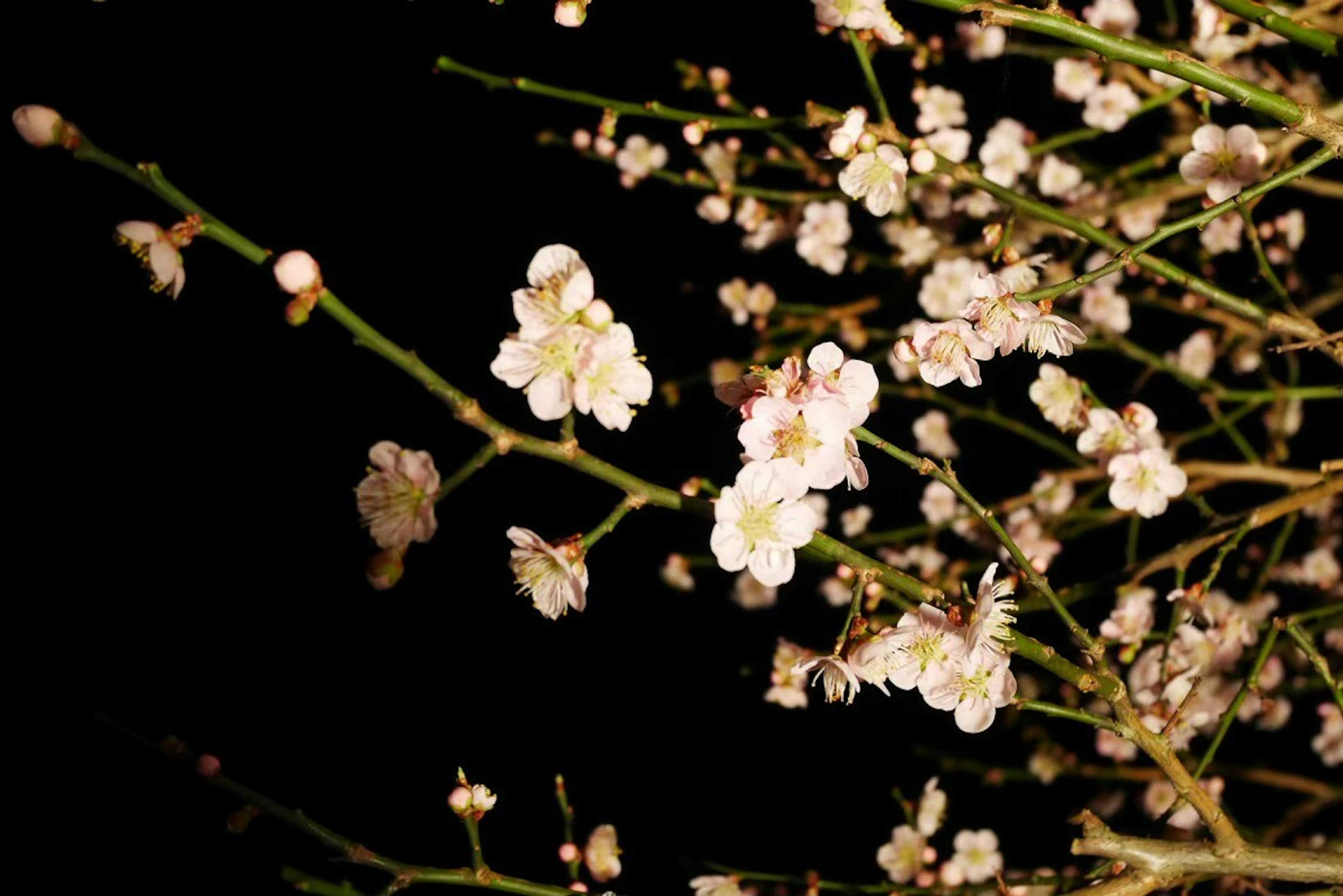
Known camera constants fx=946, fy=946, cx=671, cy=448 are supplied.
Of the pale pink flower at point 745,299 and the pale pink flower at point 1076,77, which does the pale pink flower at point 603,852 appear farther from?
the pale pink flower at point 1076,77

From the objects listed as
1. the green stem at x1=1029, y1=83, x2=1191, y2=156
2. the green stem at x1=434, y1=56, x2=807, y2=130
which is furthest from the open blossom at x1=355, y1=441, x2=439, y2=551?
the green stem at x1=1029, y1=83, x2=1191, y2=156

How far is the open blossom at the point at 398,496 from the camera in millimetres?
817

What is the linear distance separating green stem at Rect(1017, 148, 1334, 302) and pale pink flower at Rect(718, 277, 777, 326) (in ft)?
3.69

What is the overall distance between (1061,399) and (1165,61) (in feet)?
1.99

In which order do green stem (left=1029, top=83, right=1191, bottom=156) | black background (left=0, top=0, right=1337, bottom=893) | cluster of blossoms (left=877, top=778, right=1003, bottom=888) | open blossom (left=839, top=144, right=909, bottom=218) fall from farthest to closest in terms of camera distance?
1. black background (left=0, top=0, right=1337, bottom=893)
2. cluster of blossoms (left=877, top=778, right=1003, bottom=888)
3. green stem (left=1029, top=83, right=1191, bottom=156)
4. open blossom (left=839, top=144, right=909, bottom=218)

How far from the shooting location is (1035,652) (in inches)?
32.4

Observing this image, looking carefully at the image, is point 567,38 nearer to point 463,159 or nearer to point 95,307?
Answer: point 463,159

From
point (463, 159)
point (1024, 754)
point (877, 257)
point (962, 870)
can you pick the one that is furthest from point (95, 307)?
point (1024, 754)

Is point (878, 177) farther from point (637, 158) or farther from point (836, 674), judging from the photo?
point (637, 158)

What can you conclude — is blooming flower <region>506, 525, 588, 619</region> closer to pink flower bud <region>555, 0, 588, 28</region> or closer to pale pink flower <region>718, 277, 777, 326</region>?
pink flower bud <region>555, 0, 588, 28</region>

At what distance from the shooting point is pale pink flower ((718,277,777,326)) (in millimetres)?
2008

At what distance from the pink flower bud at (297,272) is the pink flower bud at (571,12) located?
1.17ft

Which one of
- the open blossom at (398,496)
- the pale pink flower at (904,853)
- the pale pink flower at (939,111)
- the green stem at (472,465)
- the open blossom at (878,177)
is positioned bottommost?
the pale pink flower at (904,853)

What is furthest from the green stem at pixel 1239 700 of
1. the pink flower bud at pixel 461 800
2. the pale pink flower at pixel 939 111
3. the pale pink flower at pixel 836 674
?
the pale pink flower at pixel 939 111
